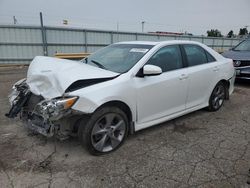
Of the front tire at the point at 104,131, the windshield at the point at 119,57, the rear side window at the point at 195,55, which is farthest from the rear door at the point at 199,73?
the front tire at the point at 104,131

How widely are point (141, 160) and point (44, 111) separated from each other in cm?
142

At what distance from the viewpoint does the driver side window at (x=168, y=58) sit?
141 inches

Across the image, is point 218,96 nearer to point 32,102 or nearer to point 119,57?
point 119,57

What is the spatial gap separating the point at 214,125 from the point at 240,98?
236cm

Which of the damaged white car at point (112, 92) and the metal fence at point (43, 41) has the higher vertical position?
the metal fence at point (43, 41)

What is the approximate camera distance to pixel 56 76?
2951 millimetres

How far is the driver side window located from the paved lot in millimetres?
1120

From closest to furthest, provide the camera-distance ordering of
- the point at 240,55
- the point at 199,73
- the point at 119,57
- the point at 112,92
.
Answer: the point at 112,92 → the point at 119,57 → the point at 199,73 → the point at 240,55

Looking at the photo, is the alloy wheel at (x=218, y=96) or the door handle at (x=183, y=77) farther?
the alloy wheel at (x=218, y=96)

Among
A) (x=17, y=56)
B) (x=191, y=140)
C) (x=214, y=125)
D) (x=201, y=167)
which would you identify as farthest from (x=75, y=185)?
(x=17, y=56)

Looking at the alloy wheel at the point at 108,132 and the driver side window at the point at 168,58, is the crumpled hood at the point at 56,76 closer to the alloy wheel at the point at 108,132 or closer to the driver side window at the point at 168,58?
the alloy wheel at the point at 108,132

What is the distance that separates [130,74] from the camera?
3189mm

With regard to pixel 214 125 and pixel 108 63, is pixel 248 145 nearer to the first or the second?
pixel 214 125


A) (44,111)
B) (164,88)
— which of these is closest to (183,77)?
(164,88)
